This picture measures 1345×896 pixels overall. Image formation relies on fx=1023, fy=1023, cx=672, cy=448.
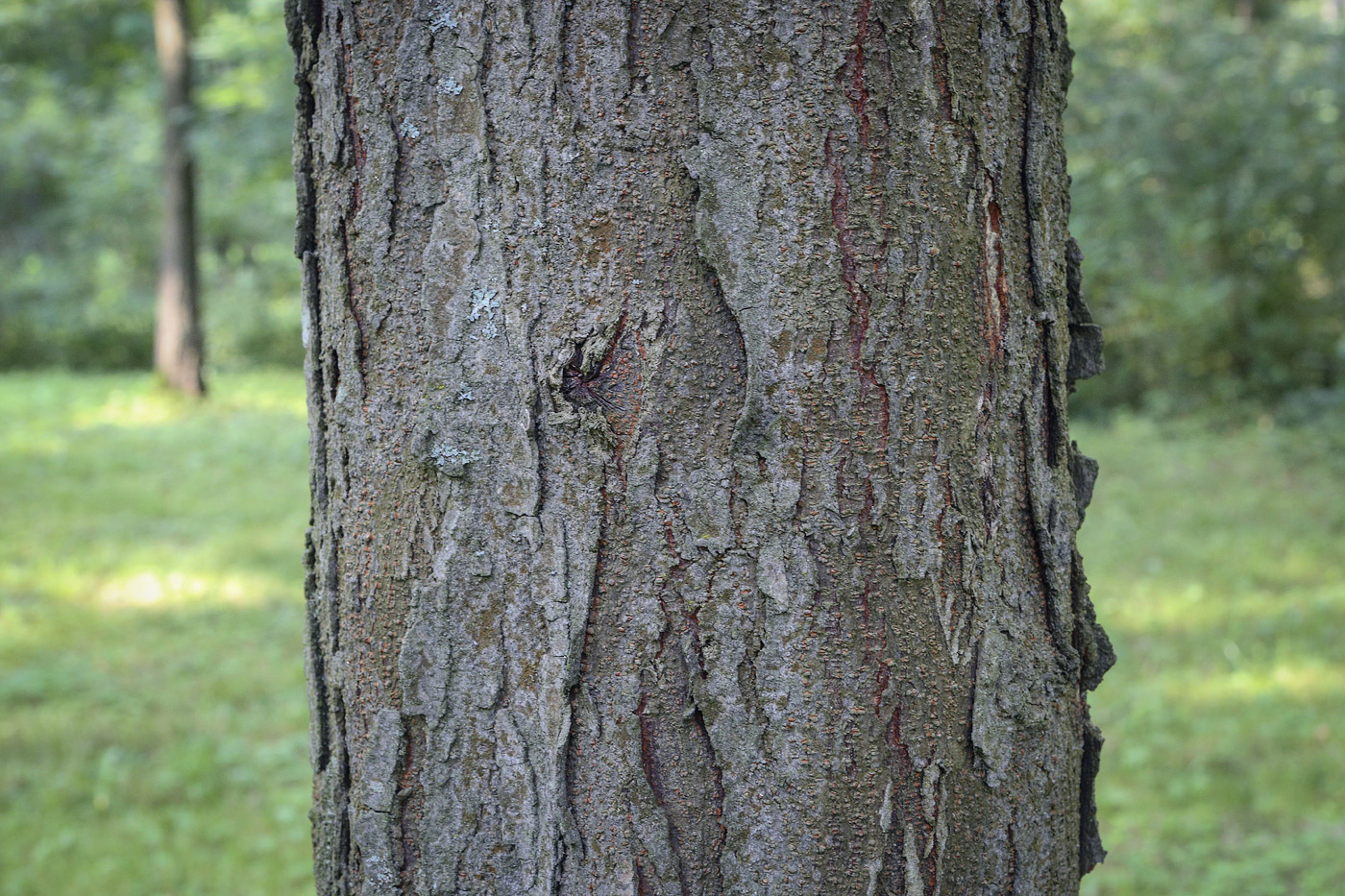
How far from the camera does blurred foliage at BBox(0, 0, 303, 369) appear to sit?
58.8 ft

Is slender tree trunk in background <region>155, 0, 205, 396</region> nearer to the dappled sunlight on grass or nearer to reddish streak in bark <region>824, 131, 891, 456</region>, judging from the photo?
the dappled sunlight on grass


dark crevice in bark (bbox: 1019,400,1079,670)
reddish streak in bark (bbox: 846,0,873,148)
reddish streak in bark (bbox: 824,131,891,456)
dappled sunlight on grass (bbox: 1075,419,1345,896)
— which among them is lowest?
dappled sunlight on grass (bbox: 1075,419,1345,896)

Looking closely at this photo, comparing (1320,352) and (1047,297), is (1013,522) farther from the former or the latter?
(1320,352)

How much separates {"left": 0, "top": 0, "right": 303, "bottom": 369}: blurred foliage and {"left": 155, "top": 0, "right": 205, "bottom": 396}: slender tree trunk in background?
2.21 meters

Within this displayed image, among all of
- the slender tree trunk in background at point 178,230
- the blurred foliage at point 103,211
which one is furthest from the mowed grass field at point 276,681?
the blurred foliage at point 103,211

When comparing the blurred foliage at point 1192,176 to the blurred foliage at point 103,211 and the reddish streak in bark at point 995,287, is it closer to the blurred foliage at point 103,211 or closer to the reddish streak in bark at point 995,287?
the blurred foliage at point 103,211

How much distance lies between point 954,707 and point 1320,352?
11081 millimetres

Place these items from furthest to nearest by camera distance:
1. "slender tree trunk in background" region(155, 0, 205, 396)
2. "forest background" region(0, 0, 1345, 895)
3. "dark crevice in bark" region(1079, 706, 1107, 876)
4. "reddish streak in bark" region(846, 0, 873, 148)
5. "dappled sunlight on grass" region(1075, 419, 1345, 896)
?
"slender tree trunk in background" region(155, 0, 205, 396), "forest background" region(0, 0, 1345, 895), "dappled sunlight on grass" region(1075, 419, 1345, 896), "dark crevice in bark" region(1079, 706, 1107, 876), "reddish streak in bark" region(846, 0, 873, 148)

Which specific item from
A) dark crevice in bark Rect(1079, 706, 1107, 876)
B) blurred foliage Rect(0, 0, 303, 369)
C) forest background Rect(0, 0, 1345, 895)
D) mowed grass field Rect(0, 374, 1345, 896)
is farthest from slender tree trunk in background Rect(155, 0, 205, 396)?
dark crevice in bark Rect(1079, 706, 1107, 876)

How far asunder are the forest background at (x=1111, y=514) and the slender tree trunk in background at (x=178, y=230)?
38cm

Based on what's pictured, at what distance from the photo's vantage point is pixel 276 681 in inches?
176

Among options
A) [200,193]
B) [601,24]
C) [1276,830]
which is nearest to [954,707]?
[601,24]

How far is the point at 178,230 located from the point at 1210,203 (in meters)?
11.4

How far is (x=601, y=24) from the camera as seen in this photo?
99cm
